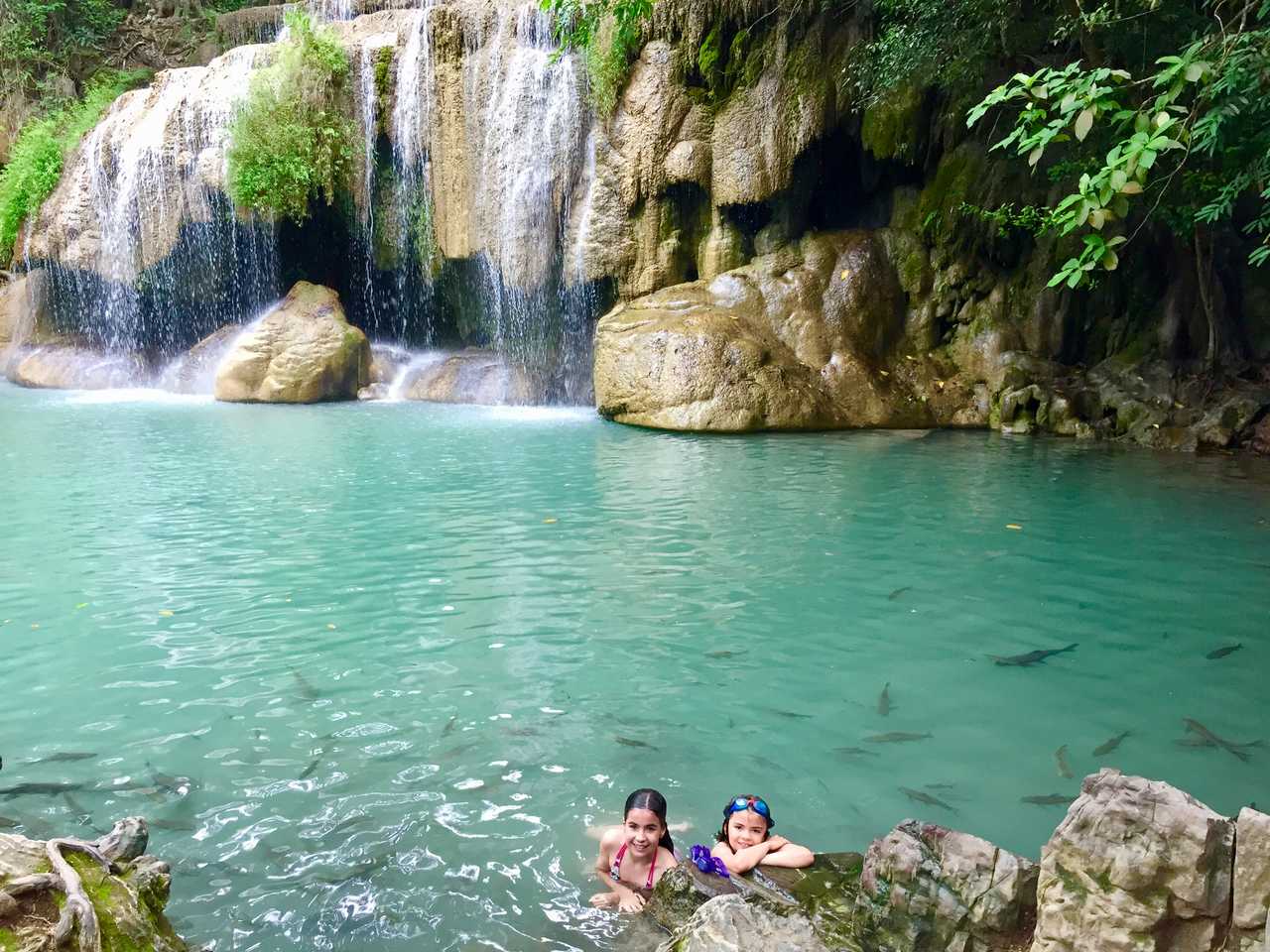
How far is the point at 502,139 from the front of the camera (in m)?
16.5

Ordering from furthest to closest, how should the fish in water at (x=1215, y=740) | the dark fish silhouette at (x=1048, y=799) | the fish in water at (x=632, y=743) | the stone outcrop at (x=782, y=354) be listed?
the stone outcrop at (x=782, y=354) → the fish in water at (x=632, y=743) → the fish in water at (x=1215, y=740) → the dark fish silhouette at (x=1048, y=799)

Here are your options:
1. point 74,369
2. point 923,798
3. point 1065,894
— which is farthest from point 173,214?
point 1065,894

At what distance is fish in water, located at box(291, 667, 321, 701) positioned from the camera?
14.0 feet

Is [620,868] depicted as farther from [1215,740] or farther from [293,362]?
[293,362]

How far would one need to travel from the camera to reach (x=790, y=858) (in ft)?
9.66

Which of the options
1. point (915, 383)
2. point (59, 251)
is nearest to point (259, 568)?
point (915, 383)

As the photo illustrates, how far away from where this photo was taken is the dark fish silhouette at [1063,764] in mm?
3557

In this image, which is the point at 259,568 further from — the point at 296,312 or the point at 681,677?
the point at 296,312

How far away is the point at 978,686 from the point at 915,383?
33.5 ft

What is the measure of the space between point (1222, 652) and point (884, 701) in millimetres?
1952

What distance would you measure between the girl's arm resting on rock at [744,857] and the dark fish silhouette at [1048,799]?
108cm

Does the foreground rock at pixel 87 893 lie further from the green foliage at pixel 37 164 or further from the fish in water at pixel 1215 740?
the green foliage at pixel 37 164

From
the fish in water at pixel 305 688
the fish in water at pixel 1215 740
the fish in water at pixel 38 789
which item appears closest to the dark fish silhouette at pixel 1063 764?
the fish in water at pixel 1215 740

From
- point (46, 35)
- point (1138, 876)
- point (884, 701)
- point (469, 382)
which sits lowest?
point (884, 701)
